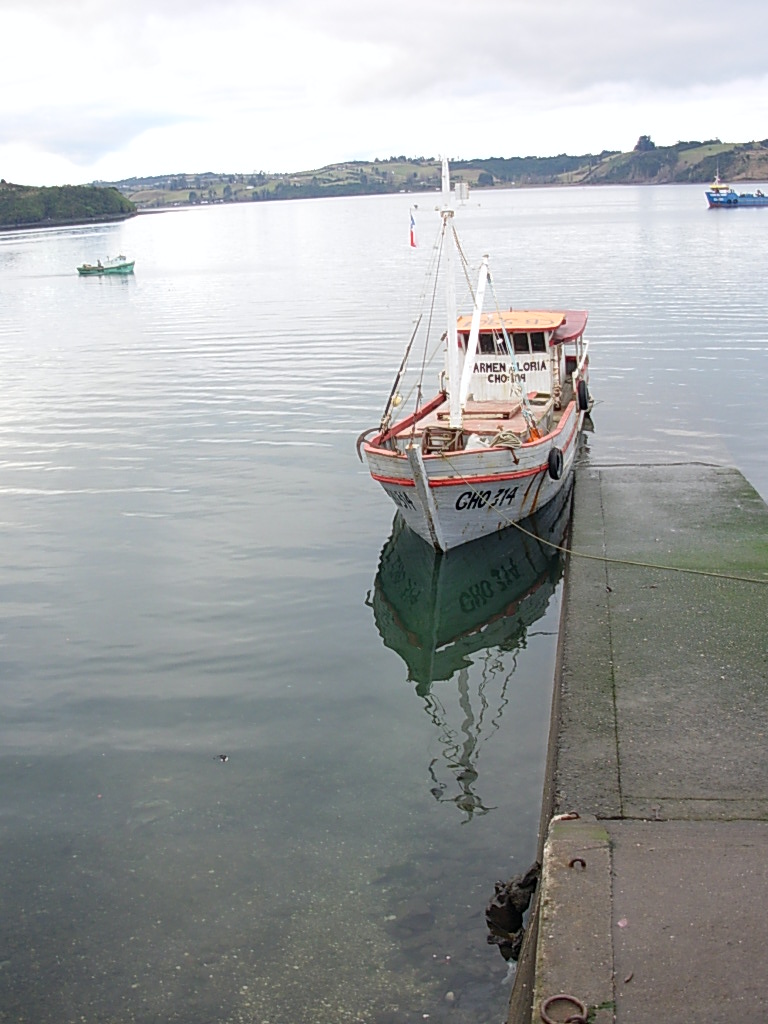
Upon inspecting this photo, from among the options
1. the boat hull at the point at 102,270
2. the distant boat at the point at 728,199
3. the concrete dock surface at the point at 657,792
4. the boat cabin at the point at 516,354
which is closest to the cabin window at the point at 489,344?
the boat cabin at the point at 516,354

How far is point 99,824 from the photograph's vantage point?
995 cm

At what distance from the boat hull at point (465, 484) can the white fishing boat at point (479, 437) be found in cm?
2

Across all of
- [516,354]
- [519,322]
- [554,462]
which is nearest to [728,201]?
[519,322]

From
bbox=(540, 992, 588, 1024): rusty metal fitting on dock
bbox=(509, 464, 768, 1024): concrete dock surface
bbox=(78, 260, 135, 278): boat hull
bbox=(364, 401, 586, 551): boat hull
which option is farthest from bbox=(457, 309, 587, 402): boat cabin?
bbox=(78, 260, 135, 278): boat hull

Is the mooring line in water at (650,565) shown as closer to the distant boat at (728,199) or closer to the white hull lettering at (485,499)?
the white hull lettering at (485,499)

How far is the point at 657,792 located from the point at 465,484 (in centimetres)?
873

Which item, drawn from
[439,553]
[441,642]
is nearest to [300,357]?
[439,553]

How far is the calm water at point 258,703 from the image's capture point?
7.99 meters

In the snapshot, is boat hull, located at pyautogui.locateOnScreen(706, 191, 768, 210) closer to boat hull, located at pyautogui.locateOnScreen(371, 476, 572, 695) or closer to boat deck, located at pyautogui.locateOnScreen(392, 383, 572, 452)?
boat deck, located at pyautogui.locateOnScreen(392, 383, 572, 452)

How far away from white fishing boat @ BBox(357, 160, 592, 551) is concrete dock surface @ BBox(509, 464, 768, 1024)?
233cm

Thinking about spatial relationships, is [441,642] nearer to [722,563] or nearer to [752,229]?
[722,563]

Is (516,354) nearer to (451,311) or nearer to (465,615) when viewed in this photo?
(451,311)

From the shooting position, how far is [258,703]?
40.7ft

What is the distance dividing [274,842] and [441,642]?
18.2ft
